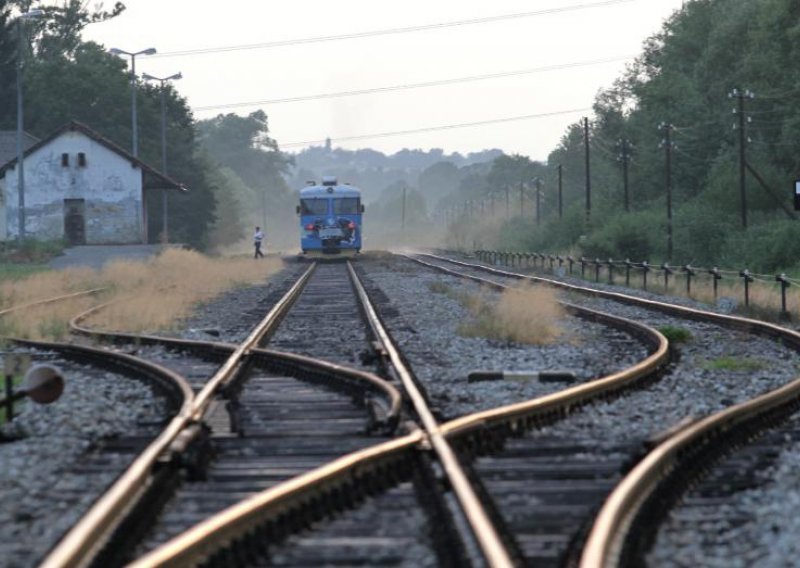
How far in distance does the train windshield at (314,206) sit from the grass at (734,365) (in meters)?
42.7

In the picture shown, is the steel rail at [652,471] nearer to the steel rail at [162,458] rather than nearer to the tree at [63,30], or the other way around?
the steel rail at [162,458]

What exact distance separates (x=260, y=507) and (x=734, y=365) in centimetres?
949

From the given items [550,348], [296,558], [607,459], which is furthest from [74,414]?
[550,348]

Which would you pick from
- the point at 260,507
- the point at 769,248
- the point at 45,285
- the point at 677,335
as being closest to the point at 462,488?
the point at 260,507

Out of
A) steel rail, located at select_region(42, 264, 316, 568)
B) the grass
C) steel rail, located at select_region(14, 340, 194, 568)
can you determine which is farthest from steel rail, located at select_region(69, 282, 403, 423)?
the grass

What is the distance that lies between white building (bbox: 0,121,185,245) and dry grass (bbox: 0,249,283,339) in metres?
16.3

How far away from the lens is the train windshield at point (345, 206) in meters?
57.9

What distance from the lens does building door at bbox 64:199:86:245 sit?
2773 inches

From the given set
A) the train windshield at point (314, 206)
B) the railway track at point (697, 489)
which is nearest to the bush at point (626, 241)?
the train windshield at point (314, 206)

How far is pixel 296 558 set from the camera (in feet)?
20.8

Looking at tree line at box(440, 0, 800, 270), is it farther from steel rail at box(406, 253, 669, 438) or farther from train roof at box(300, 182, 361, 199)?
steel rail at box(406, 253, 669, 438)

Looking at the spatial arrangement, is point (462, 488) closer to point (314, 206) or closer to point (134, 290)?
point (134, 290)

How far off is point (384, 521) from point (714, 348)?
11388 mm

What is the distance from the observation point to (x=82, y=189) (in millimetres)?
70375
